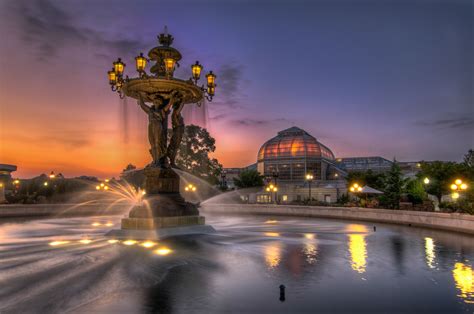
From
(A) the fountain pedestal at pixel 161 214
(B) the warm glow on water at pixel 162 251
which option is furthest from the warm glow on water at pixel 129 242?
(B) the warm glow on water at pixel 162 251

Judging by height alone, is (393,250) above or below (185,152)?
below

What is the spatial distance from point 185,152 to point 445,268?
41.4 m

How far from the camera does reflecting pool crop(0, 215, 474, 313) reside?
22.8ft

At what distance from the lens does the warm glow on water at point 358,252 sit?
1058cm

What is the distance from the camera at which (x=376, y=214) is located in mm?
27859

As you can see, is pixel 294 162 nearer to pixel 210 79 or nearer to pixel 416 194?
pixel 416 194

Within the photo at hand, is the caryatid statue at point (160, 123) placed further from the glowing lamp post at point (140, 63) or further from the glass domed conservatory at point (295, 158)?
the glass domed conservatory at point (295, 158)

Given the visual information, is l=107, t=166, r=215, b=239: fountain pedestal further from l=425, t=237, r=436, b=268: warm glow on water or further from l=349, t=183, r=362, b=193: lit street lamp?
l=349, t=183, r=362, b=193: lit street lamp

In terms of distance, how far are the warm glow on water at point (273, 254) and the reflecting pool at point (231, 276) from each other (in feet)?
0.12

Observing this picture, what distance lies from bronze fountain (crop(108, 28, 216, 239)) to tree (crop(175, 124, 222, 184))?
99.6 ft

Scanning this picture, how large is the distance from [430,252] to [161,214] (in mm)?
11152

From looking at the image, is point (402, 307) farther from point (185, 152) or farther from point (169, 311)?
point (185, 152)

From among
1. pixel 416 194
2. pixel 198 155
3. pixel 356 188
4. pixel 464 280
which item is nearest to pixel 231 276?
pixel 464 280

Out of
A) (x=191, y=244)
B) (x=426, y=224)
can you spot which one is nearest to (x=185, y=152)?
(x=426, y=224)
